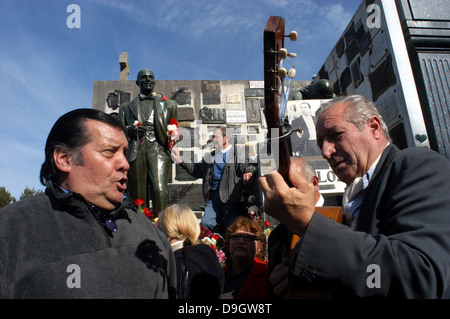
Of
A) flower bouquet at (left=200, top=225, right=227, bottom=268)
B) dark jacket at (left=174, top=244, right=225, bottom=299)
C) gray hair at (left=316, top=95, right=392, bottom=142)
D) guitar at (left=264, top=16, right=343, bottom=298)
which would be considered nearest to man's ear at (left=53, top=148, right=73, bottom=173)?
dark jacket at (left=174, top=244, right=225, bottom=299)

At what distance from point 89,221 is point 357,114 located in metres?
1.62

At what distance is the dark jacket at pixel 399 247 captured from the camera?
107 centimetres

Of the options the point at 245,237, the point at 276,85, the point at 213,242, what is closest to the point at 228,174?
the point at 213,242

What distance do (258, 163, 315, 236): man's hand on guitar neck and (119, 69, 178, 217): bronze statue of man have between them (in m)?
4.12

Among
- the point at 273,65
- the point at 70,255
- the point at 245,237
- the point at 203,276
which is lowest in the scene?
the point at 203,276

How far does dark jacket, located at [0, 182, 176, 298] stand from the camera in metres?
1.32

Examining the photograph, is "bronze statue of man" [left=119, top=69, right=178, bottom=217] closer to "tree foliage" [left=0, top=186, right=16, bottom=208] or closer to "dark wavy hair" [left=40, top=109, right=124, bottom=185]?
"dark wavy hair" [left=40, top=109, right=124, bottom=185]

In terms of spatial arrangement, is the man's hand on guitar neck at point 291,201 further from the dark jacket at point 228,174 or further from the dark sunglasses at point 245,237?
the dark jacket at point 228,174

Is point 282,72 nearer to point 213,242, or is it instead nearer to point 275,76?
point 275,76

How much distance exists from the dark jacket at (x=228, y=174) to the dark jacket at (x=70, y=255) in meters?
4.13

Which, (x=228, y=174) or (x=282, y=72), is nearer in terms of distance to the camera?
(x=282, y=72)

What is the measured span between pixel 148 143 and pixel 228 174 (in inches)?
65.2

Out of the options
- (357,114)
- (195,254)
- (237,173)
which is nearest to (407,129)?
(357,114)

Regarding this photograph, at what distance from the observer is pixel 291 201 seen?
3.95 ft
